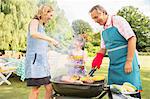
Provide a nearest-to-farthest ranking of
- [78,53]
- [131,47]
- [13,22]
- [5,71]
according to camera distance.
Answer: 1. [131,47]
2. [78,53]
3. [5,71]
4. [13,22]

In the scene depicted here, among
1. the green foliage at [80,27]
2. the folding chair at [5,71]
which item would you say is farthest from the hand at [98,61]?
the folding chair at [5,71]

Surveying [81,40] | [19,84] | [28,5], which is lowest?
[19,84]

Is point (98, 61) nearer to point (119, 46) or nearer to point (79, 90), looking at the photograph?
point (119, 46)

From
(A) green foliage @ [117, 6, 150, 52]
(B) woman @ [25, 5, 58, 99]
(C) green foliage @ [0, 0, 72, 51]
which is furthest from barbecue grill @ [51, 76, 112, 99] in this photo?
(A) green foliage @ [117, 6, 150, 52]

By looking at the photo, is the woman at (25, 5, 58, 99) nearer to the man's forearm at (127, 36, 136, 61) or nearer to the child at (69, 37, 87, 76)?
the man's forearm at (127, 36, 136, 61)

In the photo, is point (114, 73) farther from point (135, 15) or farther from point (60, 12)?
point (135, 15)

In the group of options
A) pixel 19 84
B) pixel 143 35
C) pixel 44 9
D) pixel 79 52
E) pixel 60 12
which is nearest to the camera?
pixel 44 9

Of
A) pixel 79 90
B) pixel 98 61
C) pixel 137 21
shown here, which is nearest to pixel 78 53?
pixel 98 61

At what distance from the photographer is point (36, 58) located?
9.11 ft

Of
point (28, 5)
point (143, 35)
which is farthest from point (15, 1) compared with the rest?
point (143, 35)

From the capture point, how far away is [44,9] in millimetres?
2762

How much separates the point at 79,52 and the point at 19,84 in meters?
1.66

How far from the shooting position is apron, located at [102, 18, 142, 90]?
238 centimetres

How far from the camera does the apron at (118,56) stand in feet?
7.82
